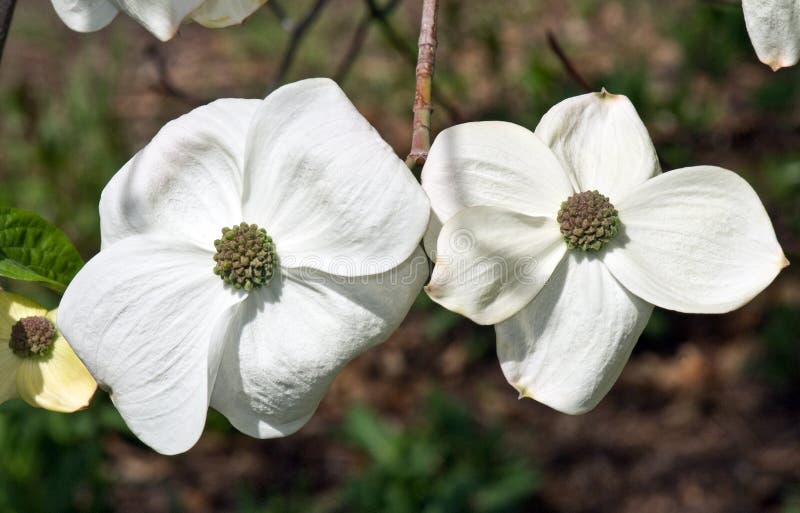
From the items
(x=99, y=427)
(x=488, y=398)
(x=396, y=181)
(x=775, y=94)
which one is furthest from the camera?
(x=488, y=398)

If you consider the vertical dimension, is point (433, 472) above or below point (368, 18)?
below

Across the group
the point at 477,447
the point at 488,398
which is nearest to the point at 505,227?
the point at 477,447

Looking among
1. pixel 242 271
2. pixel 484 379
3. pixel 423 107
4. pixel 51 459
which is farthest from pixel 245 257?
pixel 484 379

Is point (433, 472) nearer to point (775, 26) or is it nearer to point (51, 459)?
point (51, 459)

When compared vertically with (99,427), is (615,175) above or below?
above

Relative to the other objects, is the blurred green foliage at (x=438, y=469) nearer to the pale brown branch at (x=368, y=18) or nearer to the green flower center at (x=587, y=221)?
→ the pale brown branch at (x=368, y=18)

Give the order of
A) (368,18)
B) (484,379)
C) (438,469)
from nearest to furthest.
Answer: (368,18), (438,469), (484,379)

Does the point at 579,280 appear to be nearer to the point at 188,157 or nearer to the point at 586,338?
the point at 586,338

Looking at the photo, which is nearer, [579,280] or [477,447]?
[579,280]

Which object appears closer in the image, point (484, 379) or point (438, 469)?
point (438, 469)
